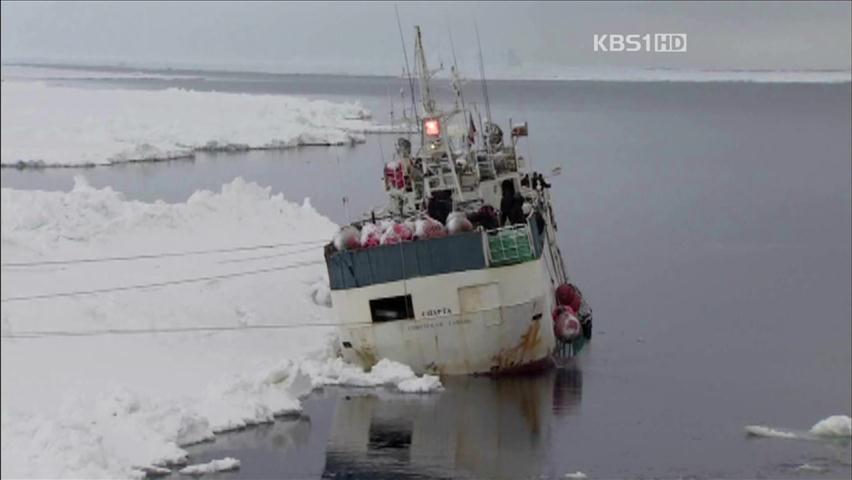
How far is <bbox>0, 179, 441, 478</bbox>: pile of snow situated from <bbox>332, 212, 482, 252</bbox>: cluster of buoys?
75.9 inches

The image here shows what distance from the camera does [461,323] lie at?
698 inches

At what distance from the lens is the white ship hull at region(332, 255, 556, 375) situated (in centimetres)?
1758

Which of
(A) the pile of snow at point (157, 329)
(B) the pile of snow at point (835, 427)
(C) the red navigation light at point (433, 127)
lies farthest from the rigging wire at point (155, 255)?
(B) the pile of snow at point (835, 427)

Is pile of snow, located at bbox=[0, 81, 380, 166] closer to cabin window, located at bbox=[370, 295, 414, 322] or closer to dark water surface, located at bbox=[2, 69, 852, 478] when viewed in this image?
dark water surface, located at bbox=[2, 69, 852, 478]

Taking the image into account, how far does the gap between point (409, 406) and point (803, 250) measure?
16.1 meters

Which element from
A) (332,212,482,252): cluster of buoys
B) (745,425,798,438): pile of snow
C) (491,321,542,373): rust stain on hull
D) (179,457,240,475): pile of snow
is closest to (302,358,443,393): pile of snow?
(491,321,542,373): rust stain on hull

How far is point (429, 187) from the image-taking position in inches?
802

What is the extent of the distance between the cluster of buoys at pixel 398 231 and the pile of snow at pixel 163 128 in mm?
28117

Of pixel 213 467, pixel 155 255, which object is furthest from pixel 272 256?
pixel 213 467

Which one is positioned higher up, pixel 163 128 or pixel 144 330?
pixel 163 128

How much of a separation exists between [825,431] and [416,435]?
5376mm

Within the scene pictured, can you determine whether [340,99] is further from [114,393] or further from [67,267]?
[114,393]

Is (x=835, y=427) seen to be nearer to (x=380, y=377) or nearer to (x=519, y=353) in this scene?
(x=519, y=353)

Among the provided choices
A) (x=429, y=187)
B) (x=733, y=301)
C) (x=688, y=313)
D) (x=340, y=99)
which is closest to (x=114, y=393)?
(x=429, y=187)
